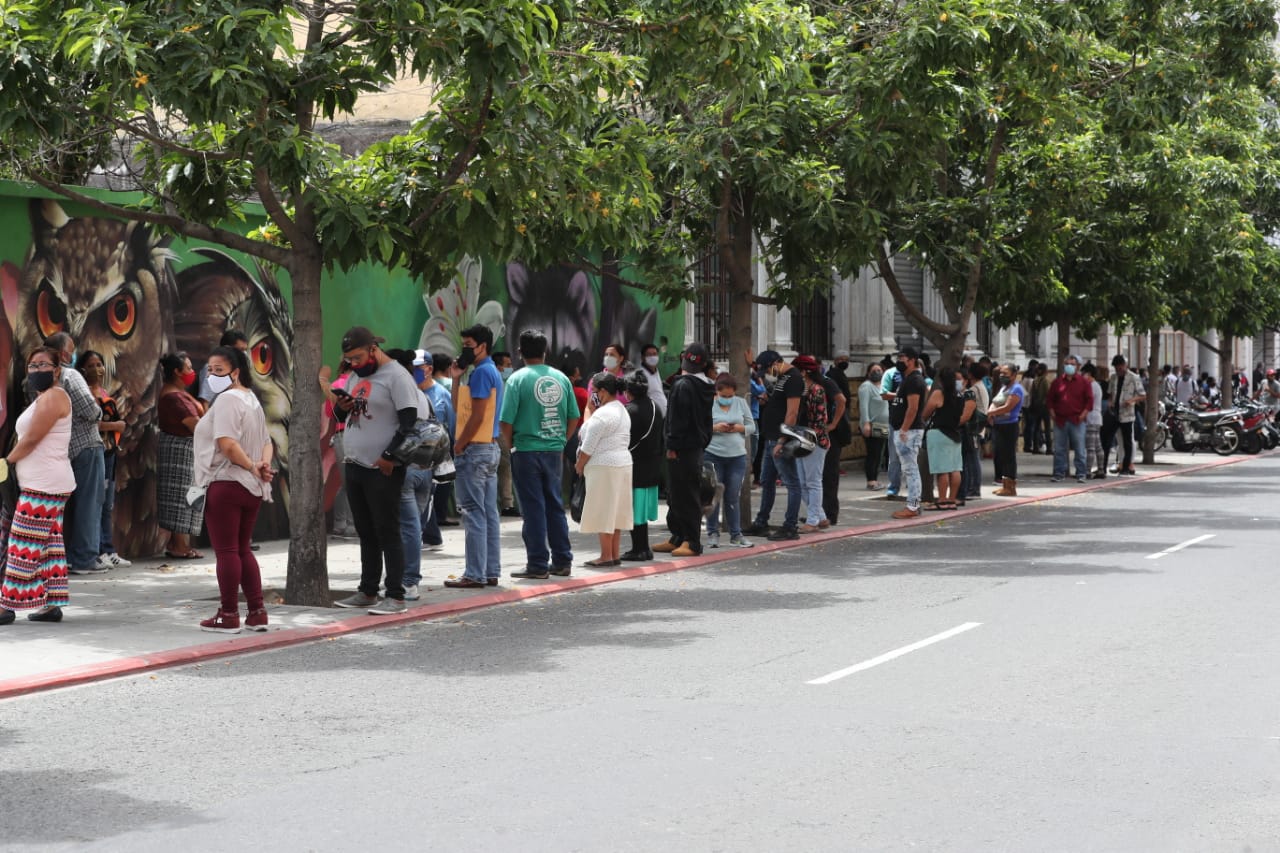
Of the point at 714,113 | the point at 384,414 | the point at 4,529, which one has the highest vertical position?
the point at 714,113

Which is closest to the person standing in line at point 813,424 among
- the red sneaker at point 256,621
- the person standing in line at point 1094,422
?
the red sneaker at point 256,621

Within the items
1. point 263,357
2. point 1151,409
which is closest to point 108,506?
point 263,357

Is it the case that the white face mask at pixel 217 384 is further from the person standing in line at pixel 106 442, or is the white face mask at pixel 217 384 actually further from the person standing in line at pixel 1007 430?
the person standing in line at pixel 1007 430

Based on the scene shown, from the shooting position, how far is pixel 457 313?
62.8 ft

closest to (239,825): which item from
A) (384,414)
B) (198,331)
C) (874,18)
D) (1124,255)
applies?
(384,414)

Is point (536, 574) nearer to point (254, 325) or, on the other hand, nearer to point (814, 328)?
point (254, 325)

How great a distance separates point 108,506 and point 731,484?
581cm

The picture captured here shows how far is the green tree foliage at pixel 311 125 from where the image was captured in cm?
994

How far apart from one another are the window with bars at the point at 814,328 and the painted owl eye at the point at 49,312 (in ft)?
55.2

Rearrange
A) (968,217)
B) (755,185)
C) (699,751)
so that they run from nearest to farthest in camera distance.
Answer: (699,751), (755,185), (968,217)

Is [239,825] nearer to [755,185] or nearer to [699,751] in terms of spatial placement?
[699,751]

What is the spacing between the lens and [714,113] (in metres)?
17.3

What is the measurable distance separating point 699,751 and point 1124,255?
19.7 metres

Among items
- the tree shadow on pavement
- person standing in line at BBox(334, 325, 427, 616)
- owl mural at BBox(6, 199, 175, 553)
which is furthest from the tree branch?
the tree shadow on pavement
